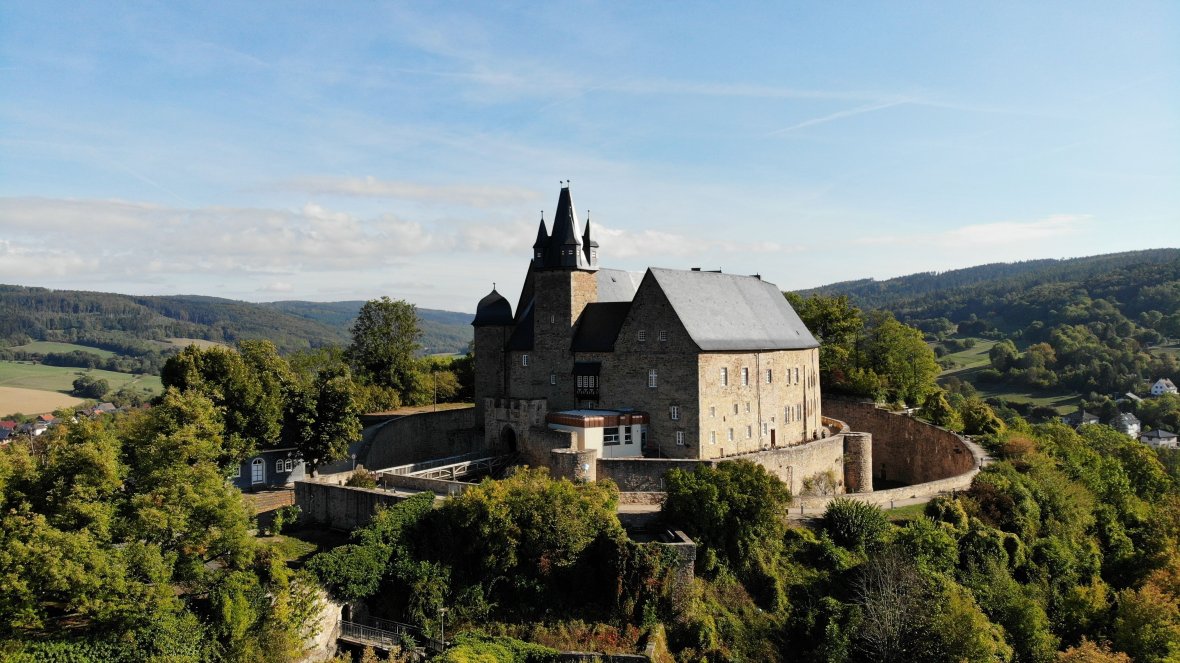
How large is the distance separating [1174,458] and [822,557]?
182ft

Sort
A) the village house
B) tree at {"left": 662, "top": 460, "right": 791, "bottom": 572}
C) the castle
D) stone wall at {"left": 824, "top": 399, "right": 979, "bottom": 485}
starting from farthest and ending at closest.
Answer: the village house → stone wall at {"left": 824, "top": 399, "right": 979, "bottom": 485} → the castle → tree at {"left": 662, "top": 460, "right": 791, "bottom": 572}

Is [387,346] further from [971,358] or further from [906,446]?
[971,358]

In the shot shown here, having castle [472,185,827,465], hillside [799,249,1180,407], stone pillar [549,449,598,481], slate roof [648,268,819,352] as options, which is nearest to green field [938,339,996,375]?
hillside [799,249,1180,407]

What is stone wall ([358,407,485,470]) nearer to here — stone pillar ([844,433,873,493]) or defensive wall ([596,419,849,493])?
defensive wall ([596,419,849,493])

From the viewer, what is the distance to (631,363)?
40.0 m

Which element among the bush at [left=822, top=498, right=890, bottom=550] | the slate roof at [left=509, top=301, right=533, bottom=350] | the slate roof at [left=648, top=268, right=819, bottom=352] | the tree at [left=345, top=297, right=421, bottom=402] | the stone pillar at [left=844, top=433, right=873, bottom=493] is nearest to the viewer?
the bush at [left=822, top=498, right=890, bottom=550]

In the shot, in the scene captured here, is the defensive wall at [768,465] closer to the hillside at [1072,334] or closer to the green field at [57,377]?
the hillside at [1072,334]

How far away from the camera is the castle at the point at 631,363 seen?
125 feet

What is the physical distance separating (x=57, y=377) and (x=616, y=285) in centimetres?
12640

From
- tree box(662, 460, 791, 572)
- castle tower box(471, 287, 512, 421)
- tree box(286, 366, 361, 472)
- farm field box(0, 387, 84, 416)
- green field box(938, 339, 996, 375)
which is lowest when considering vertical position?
farm field box(0, 387, 84, 416)

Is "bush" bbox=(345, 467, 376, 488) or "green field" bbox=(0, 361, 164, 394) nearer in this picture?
"bush" bbox=(345, 467, 376, 488)

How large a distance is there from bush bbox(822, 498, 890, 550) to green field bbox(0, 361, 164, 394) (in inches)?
4666

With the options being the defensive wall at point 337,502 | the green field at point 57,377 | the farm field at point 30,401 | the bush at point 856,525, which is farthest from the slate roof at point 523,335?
the green field at point 57,377

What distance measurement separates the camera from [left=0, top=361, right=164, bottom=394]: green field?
4952 inches
